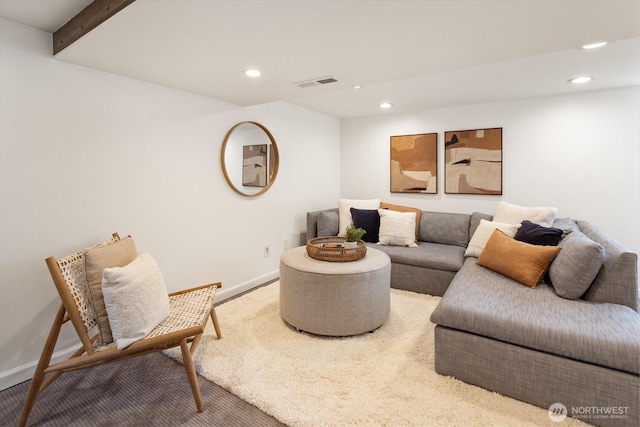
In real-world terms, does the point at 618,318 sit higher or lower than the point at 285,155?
lower

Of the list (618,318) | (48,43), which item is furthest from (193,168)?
(618,318)

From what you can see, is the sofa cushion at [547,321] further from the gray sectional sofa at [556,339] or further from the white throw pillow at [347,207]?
the white throw pillow at [347,207]

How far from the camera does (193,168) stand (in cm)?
284

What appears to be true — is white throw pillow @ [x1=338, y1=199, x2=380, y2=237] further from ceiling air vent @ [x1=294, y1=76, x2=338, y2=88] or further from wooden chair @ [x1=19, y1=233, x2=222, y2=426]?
wooden chair @ [x1=19, y1=233, x2=222, y2=426]

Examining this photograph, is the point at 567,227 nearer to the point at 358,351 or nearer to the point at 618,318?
the point at 618,318

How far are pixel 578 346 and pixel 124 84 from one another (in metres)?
3.26

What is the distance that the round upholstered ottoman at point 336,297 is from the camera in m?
2.32

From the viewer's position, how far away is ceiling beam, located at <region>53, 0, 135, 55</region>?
146cm

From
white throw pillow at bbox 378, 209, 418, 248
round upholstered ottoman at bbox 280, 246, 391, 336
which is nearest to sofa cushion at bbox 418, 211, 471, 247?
white throw pillow at bbox 378, 209, 418, 248

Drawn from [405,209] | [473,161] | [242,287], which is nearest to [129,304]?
[242,287]

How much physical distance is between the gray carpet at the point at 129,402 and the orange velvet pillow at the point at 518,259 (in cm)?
195

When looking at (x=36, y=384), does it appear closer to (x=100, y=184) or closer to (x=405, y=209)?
(x=100, y=184)

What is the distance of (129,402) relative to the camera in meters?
1.75

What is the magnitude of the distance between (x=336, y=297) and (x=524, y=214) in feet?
7.35
